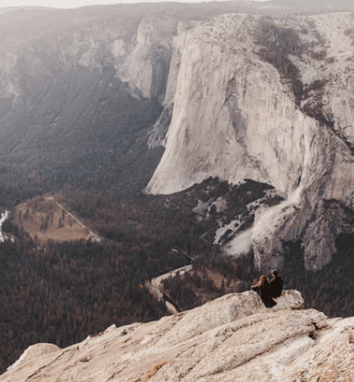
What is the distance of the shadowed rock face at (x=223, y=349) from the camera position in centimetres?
1253

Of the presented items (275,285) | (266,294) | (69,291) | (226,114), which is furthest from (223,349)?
(226,114)

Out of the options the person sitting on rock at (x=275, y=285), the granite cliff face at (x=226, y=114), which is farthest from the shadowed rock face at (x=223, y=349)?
the granite cliff face at (x=226, y=114)

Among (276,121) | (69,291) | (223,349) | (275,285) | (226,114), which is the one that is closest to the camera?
(223,349)

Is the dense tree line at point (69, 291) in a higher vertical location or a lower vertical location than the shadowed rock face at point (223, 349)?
lower

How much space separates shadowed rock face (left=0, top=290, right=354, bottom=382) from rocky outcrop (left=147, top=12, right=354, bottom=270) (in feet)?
128

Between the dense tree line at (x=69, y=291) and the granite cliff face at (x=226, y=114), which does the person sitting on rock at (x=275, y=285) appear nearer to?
the dense tree line at (x=69, y=291)

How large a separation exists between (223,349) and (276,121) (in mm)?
55948

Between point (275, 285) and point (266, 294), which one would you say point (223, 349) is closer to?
point (266, 294)

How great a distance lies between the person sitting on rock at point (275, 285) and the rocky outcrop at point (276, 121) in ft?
126

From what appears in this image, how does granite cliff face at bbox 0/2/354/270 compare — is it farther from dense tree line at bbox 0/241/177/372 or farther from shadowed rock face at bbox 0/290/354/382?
shadowed rock face at bbox 0/290/354/382

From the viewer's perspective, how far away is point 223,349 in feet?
48.9

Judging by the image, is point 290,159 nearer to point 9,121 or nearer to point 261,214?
point 261,214

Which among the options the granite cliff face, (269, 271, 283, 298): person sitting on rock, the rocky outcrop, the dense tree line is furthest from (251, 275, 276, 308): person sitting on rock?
the granite cliff face

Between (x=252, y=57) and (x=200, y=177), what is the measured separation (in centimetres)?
2258
